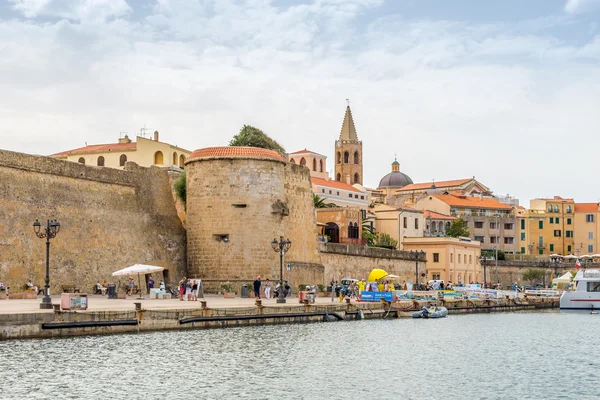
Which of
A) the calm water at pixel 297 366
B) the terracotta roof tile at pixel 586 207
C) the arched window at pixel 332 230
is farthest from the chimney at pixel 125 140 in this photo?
the terracotta roof tile at pixel 586 207

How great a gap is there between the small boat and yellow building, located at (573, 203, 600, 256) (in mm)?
61549

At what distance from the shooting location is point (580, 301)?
52.8m

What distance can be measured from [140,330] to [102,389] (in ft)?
26.2

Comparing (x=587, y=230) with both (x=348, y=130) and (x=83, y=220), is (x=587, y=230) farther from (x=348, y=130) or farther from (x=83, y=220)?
(x=83, y=220)

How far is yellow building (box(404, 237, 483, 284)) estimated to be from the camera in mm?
70688

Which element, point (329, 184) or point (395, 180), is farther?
point (395, 180)

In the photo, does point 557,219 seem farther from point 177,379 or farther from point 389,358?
point 177,379

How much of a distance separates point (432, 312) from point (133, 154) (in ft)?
106

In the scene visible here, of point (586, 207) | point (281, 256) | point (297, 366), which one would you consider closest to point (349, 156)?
point (586, 207)

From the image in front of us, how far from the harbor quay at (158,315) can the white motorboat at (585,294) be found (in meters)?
16.0

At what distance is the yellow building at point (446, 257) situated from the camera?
70.7m

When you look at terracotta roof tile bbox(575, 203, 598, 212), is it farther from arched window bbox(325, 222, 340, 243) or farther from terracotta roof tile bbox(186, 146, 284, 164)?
terracotta roof tile bbox(186, 146, 284, 164)

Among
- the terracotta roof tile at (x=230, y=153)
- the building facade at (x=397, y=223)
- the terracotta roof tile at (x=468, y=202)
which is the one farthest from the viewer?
the terracotta roof tile at (x=468, y=202)

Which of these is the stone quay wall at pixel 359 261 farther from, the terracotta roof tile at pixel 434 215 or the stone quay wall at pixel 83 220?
the terracotta roof tile at pixel 434 215
